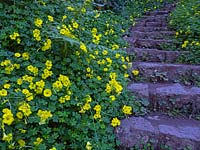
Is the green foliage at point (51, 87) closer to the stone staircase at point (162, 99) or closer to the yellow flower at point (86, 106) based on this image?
the yellow flower at point (86, 106)

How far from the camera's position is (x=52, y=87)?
236 cm

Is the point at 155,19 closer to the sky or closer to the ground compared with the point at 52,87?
closer to the sky

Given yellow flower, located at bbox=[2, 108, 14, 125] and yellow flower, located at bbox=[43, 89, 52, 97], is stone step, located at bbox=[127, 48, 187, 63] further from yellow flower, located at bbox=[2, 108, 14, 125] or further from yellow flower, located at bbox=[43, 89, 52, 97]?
yellow flower, located at bbox=[2, 108, 14, 125]

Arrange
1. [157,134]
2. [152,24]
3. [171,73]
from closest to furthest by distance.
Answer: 1. [157,134]
2. [171,73]
3. [152,24]

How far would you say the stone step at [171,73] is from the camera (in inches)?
140

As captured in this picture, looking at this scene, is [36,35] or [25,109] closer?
[25,109]

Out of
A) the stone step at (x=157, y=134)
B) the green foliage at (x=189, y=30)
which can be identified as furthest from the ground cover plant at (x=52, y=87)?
the green foliage at (x=189, y=30)

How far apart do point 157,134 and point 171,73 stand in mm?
1309

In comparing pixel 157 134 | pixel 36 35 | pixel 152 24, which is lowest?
pixel 157 134

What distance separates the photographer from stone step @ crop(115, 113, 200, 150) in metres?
2.46

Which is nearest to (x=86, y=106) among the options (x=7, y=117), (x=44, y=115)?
Answer: (x=44, y=115)

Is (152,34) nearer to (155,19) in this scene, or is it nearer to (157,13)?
(155,19)

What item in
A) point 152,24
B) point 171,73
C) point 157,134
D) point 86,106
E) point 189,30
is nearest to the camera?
point 86,106

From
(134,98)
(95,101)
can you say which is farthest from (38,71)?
(134,98)
